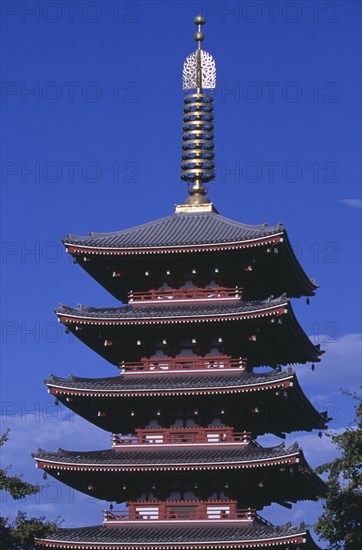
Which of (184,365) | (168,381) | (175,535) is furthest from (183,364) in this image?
(175,535)

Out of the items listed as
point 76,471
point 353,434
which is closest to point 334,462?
point 353,434

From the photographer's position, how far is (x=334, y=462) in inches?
2741

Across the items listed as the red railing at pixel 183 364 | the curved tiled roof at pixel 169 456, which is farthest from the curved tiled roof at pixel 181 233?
the curved tiled roof at pixel 169 456

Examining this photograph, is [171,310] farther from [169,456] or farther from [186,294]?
[169,456]

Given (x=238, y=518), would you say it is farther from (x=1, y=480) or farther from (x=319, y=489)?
(x=1, y=480)

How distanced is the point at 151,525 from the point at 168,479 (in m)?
2.24

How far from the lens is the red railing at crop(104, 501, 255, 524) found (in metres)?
67.8

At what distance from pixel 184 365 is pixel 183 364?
9 cm

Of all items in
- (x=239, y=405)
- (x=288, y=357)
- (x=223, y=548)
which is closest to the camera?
(x=223, y=548)

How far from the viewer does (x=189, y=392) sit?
68688mm

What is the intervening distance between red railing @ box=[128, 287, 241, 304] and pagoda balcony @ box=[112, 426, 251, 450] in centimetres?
633

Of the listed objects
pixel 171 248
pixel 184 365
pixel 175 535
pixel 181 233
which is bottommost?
pixel 175 535

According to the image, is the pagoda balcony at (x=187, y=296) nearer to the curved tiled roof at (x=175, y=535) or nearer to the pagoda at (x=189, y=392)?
the pagoda at (x=189, y=392)

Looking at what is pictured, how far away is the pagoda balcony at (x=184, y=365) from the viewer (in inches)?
2783
